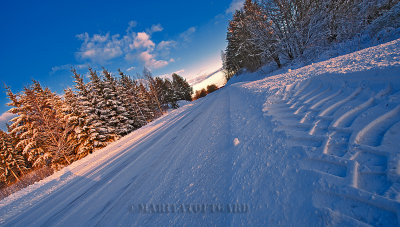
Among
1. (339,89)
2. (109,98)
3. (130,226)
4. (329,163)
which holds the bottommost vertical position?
(130,226)

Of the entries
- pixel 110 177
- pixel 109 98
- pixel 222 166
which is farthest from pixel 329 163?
pixel 109 98

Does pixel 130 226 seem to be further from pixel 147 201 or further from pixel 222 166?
pixel 222 166

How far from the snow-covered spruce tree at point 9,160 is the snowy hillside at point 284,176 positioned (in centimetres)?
2925

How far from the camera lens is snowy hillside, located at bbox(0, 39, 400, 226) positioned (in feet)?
3.98

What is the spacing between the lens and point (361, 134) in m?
1.68

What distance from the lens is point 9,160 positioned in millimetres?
20875

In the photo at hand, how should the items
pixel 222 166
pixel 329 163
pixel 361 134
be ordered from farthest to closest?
pixel 222 166 → pixel 361 134 → pixel 329 163

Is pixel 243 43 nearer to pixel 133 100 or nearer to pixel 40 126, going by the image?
pixel 133 100

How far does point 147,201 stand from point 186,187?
2.41ft

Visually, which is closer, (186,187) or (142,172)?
(186,187)

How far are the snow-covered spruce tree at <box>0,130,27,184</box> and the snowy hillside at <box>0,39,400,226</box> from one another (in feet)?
96.0

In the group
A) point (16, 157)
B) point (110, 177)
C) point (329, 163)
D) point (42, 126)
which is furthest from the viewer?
point (16, 157)

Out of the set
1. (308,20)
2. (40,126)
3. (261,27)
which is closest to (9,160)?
(40,126)

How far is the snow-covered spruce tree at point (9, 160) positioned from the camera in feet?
66.6
